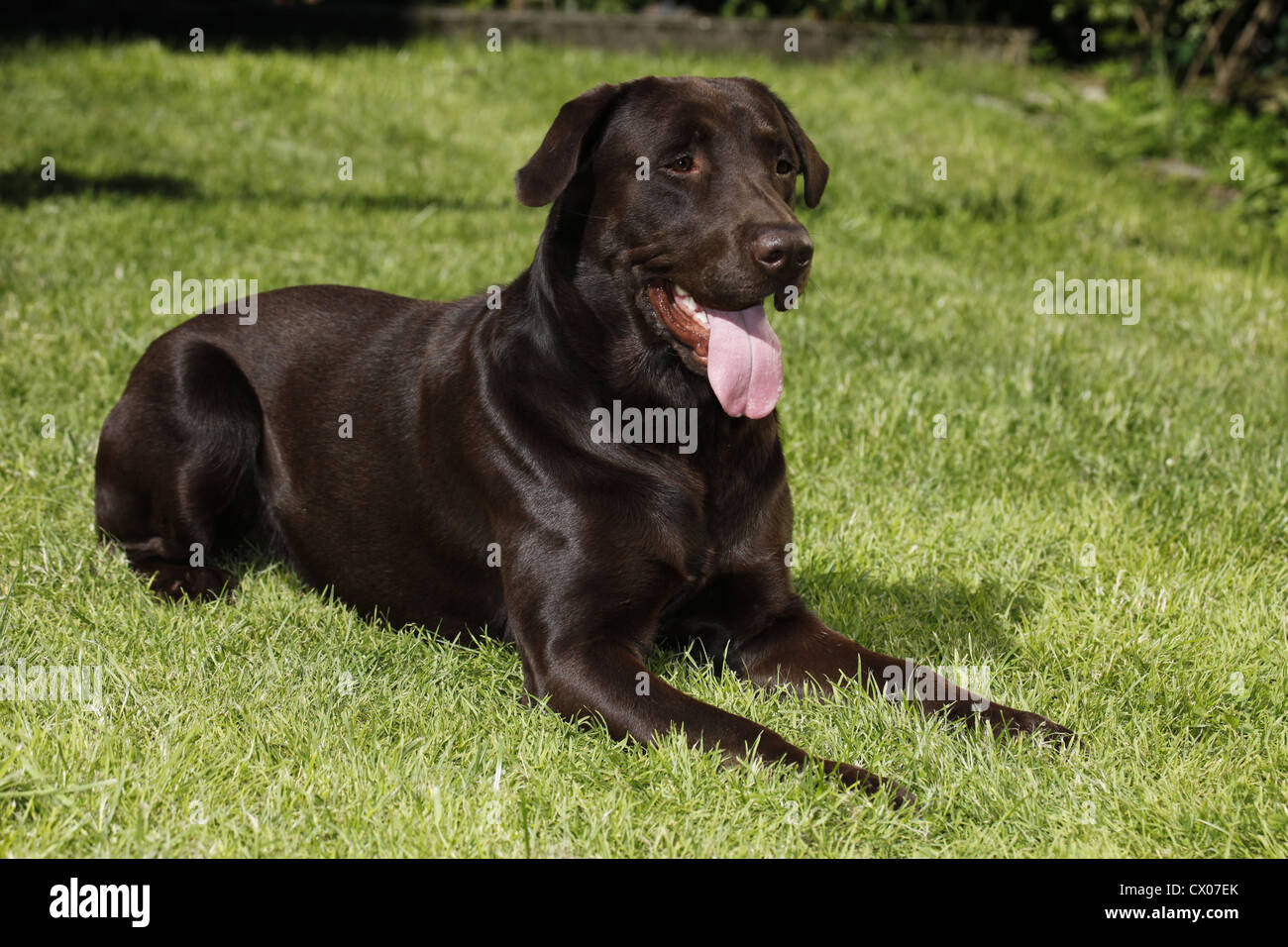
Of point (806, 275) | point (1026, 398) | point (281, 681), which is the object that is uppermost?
point (806, 275)

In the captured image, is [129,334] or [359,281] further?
[359,281]

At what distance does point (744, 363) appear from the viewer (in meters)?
3.15

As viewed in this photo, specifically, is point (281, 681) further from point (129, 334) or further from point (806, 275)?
point (129, 334)

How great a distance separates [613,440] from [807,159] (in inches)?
43.2

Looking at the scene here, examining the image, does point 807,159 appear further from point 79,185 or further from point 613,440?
point 79,185

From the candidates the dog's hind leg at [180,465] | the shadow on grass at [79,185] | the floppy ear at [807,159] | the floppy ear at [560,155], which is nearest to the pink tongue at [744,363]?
the floppy ear at [560,155]

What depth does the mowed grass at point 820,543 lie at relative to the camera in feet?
8.77

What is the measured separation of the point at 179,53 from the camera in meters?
11.2

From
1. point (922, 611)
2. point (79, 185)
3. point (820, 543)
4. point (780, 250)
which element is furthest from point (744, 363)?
point (79, 185)

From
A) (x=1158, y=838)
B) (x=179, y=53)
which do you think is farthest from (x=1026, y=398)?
(x=179, y=53)

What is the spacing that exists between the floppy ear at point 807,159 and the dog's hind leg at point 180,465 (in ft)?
5.90

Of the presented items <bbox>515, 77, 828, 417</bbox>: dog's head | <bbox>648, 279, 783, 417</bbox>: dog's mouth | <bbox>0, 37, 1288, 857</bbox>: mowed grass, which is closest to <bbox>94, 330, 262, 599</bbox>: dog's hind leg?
<bbox>0, 37, 1288, 857</bbox>: mowed grass

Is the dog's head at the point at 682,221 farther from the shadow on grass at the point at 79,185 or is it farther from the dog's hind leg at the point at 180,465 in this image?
the shadow on grass at the point at 79,185

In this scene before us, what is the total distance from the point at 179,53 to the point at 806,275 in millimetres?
9674
